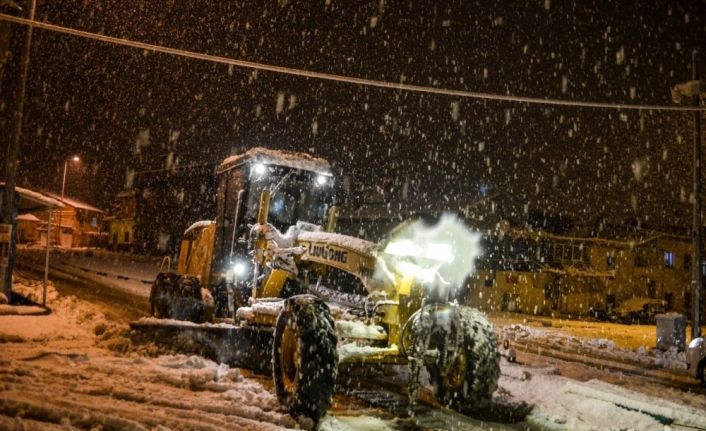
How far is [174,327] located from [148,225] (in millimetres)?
51267

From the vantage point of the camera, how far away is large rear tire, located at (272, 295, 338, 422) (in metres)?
6.56

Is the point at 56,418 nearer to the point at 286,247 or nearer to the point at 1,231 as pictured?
the point at 286,247

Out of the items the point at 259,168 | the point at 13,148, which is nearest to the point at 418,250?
the point at 259,168

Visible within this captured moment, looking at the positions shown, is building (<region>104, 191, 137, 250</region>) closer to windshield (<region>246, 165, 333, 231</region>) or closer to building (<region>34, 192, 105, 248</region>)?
building (<region>34, 192, 105, 248</region>)

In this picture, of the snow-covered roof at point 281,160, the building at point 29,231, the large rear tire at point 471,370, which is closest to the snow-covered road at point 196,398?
the large rear tire at point 471,370

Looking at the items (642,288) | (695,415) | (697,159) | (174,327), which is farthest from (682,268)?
(174,327)

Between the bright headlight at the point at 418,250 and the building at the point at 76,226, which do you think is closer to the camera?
the bright headlight at the point at 418,250

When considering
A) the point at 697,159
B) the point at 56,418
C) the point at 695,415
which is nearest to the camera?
the point at 56,418

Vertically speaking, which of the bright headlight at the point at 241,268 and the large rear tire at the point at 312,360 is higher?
the bright headlight at the point at 241,268

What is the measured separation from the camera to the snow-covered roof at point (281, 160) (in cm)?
1130

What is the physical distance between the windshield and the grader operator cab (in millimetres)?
21

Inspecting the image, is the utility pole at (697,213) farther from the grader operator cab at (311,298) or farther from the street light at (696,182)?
the grader operator cab at (311,298)

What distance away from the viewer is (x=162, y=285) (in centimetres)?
1269

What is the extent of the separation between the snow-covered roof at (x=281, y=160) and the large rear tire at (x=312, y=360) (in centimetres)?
479
